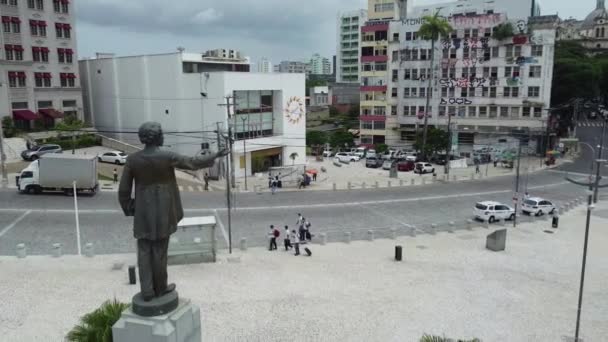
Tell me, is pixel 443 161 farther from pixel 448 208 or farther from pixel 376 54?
pixel 448 208

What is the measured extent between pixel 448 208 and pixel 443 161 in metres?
27.6

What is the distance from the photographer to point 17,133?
5131 centimetres

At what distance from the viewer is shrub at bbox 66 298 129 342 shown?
10.0m

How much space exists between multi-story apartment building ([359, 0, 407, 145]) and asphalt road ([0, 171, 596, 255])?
97.2 feet

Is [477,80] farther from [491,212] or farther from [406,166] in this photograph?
[491,212]

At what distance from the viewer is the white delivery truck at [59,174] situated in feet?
112

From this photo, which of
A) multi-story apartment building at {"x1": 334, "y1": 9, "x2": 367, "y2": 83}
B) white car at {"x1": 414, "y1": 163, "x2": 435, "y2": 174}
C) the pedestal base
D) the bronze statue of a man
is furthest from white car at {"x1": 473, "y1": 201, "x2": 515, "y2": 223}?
multi-story apartment building at {"x1": 334, "y1": 9, "x2": 367, "y2": 83}

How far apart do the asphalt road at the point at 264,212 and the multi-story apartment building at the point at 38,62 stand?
21847mm

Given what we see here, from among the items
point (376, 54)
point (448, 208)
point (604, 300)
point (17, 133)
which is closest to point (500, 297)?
point (604, 300)

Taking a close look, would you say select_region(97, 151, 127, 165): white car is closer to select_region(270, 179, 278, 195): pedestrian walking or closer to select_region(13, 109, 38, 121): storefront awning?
select_region(13, 109, 38, 121): storefront awning

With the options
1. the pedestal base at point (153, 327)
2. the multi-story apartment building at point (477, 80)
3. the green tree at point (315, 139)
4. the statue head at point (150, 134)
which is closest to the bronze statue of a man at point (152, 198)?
the statue head at point (150, 134)

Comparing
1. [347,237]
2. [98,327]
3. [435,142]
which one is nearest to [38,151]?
[347,237]

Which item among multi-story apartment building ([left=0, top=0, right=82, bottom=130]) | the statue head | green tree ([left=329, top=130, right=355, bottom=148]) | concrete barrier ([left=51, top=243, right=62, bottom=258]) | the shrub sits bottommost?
concrete barrier ([left=51, top=243, right=62, bottom=258])

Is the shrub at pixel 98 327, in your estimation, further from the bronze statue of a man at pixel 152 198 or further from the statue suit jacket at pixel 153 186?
the statue suit jacket at pixel 153 186
